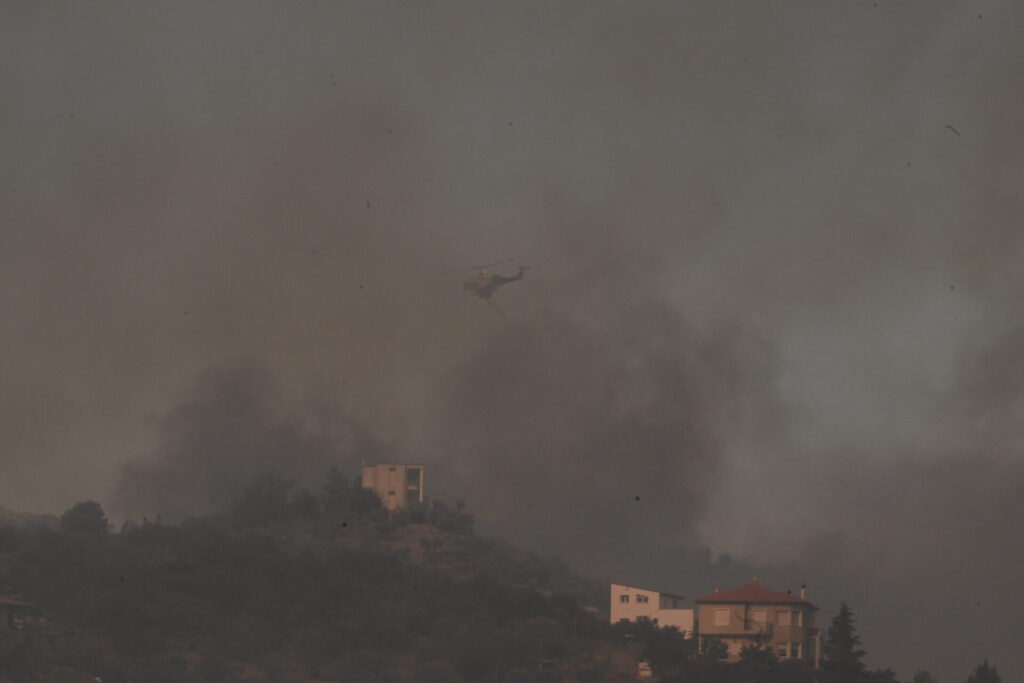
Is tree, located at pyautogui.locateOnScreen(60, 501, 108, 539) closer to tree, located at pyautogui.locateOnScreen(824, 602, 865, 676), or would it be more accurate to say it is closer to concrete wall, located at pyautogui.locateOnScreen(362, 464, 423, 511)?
concrete wall, located at pyautogui.locateOnScreen(362, 464, 423, 511)

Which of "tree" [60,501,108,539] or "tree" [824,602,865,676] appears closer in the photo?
"tree" [824,602,865,676]

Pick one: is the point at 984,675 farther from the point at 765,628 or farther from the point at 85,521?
the point at 85,521

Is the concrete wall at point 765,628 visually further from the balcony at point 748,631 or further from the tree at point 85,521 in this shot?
the tree at point 85,521

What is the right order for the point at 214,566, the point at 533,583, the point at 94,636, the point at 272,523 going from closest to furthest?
the point at 94,636 → the point at 214,566 → the point at 533,583 → the point at 272,523

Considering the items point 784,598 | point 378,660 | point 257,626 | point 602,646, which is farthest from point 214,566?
point 784,598

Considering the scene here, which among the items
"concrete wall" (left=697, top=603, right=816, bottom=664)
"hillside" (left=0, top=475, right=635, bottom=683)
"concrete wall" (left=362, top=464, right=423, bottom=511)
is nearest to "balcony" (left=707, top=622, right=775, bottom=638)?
"concrete wall" (left=697, top=603, right=816, bottom=664)

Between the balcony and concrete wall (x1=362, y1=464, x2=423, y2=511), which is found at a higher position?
concrete wall (x1=362, y1=464, x2=423, y2=511)

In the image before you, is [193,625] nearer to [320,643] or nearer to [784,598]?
[320,643]
